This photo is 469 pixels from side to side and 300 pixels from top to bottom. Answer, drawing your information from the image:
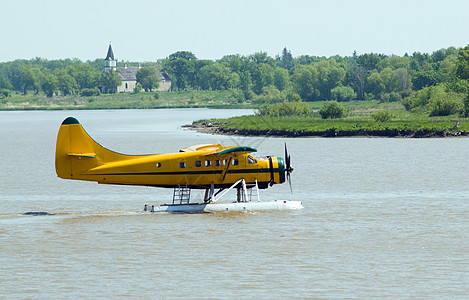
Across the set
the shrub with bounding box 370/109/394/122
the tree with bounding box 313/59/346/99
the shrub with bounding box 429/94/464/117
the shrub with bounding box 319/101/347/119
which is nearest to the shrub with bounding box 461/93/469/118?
the shrub with bounding box 429/94/464/117

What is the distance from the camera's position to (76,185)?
127 ft

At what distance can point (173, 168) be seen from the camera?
26047mm

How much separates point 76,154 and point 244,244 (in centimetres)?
767

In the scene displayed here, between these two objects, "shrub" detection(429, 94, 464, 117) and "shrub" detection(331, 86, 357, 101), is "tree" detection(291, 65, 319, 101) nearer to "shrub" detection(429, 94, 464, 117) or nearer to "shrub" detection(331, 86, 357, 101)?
"shrub" detection(331, 86, 357, 101)

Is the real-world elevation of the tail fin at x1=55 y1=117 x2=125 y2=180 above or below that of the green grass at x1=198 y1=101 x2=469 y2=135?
above

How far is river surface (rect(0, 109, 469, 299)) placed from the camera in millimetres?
17000

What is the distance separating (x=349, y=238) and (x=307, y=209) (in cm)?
593

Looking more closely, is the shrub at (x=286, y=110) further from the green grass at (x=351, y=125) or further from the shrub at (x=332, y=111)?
the shrub at (x=332, y=111)

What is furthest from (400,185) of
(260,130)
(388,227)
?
(260,130)

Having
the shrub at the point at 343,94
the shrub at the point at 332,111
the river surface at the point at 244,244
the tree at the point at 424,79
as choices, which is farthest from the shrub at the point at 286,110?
the shrub at the point at 343,94

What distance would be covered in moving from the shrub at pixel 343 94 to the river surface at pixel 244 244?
400 feet

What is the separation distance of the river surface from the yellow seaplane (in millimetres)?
1101

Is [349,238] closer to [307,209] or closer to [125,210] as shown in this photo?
[307,209]

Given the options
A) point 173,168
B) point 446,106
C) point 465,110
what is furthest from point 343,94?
point 173,168
